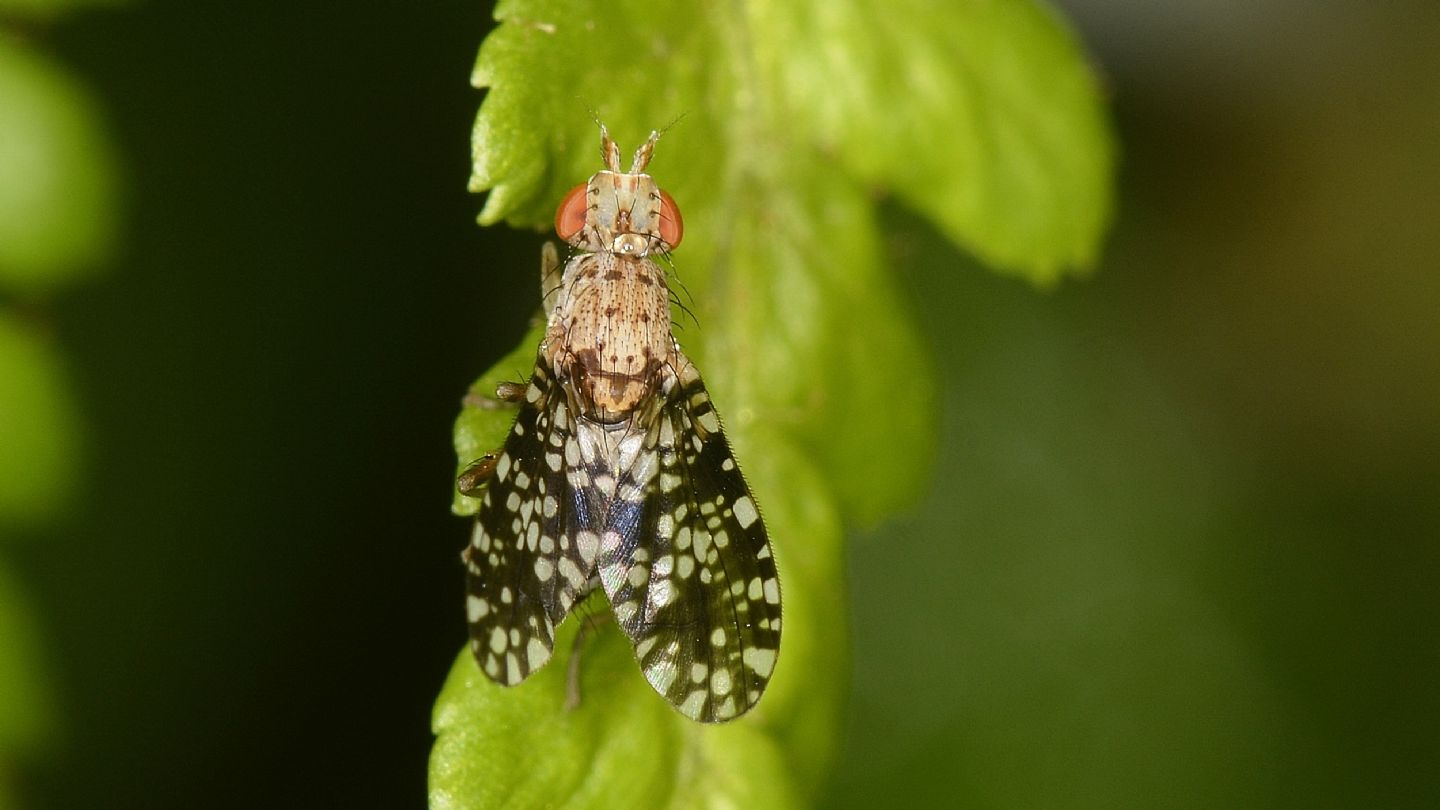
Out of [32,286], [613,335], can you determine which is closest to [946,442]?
[613,335]

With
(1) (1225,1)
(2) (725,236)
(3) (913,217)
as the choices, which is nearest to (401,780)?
(2) (725,236)

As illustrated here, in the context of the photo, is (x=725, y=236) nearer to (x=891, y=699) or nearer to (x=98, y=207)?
(x=98, y=207)

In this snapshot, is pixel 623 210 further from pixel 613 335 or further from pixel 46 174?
pixel 46 174

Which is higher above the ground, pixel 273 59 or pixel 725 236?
pixel 273 59

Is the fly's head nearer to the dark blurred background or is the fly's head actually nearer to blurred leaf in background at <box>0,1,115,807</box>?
blurred leaf in background at <box>0,1,115,807</box>

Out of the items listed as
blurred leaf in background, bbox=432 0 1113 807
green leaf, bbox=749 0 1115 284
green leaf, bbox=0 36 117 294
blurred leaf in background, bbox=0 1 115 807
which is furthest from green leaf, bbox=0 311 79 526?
green leaf, bbox=749 0 1115 284

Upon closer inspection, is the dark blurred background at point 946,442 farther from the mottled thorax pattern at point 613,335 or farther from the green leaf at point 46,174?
the mottled thorax pattern at point 613,335

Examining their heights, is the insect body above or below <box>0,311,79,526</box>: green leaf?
below
